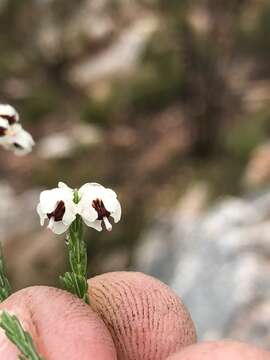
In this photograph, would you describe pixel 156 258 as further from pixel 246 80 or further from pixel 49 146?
pixel 246 80

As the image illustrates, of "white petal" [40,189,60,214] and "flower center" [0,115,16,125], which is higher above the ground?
"flower center" [0,115,16,125]

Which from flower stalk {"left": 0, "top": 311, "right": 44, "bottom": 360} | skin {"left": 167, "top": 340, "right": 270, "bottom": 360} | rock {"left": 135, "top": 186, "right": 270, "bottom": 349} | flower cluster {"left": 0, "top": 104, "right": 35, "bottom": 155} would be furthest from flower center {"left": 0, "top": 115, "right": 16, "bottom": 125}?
rock {"left": 135, "top": 186, "right": 270, "bottom": 349}

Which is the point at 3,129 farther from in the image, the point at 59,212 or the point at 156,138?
the point at 156,138

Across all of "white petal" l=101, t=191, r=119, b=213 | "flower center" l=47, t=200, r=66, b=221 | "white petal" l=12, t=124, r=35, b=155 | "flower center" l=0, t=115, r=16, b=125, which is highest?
"flower center" l=0, t=115, r=16, b=125

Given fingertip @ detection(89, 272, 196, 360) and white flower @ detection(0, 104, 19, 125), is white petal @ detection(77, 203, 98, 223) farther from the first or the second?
white flower @ detection(0, 104, 19, 125)

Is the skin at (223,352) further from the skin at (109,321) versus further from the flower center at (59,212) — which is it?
the flower center at (59,212)

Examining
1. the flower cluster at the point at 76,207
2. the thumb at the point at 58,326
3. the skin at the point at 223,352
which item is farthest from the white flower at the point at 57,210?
the skin at the point at 223,352
